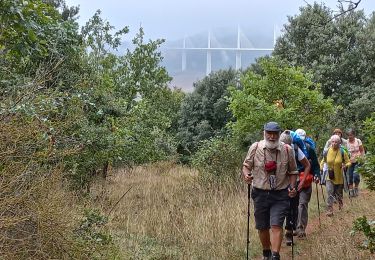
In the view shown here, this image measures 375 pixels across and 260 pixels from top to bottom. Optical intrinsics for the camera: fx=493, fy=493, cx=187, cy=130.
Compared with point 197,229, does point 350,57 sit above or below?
above

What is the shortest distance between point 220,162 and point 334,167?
14.8ft

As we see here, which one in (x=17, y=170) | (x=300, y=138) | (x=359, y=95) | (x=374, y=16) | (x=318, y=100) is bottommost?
(x=17, y=170)

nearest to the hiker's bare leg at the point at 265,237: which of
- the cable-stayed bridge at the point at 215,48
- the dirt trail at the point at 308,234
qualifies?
the dirt trail at the point at 308,234

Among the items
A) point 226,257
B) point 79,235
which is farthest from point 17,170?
point 226,257

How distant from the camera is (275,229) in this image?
5895 millimetres

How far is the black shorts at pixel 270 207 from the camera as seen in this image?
5941 millimetres

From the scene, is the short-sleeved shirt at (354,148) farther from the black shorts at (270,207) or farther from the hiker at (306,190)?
the black shorts at (270,207)

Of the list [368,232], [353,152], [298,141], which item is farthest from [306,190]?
[353,152]

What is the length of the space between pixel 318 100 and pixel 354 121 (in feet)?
44.0

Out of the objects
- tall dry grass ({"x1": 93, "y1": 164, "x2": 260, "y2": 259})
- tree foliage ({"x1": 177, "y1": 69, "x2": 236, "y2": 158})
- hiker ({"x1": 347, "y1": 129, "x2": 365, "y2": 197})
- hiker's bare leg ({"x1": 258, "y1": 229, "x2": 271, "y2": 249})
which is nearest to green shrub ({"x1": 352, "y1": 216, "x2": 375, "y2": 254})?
hiker's bare leg ({"x1": 258, "y1": 229, "x2": 271, "y2": 249})

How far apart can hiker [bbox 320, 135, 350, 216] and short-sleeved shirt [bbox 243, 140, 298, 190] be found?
3303 mm

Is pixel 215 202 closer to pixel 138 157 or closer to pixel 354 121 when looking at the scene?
pixel 138 157

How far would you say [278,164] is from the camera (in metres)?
5.96

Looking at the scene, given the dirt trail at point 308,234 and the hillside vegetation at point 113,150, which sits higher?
the hillside vegetation at point 113,150
